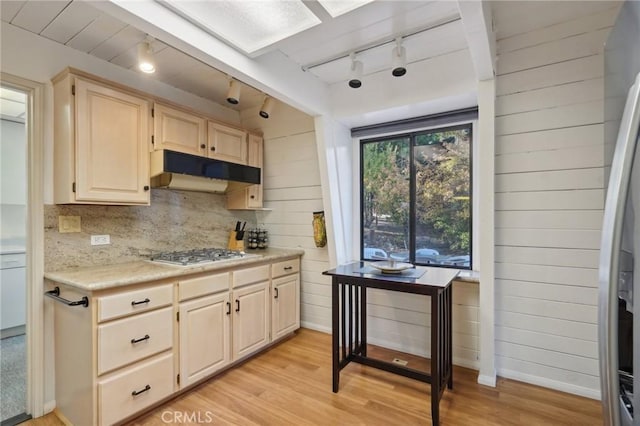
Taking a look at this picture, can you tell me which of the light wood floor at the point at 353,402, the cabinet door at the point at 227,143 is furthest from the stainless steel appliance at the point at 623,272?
the cabinet door at the point at 227,143

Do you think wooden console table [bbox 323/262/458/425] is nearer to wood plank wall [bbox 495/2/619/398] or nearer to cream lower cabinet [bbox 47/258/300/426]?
wood plank wall [bbox 495/2/619/398]

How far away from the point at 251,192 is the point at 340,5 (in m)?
1.99

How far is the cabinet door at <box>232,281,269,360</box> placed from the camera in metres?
2.47

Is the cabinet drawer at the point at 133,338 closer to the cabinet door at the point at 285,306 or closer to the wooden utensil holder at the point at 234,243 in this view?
the cabinet door at the point at 285,306

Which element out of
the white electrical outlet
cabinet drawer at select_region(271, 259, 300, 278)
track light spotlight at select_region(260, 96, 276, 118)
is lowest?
cabinet drawer at select_region(271, 259, 300, 278)

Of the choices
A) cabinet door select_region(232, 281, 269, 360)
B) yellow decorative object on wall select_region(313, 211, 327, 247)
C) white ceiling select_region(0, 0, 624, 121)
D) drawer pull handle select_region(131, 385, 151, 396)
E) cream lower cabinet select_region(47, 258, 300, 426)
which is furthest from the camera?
yellow decorative object on wall select_region(313, 211, 327, 247)

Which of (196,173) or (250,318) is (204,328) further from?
(196,173)

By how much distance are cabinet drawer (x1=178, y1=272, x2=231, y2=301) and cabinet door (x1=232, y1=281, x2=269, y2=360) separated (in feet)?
0.50

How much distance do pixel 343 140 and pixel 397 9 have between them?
1386mm

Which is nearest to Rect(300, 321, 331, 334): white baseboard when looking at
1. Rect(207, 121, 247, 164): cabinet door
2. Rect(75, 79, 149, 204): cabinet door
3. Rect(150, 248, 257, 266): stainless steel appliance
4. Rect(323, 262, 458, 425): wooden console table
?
Rect(323, 262, 458, 425): wooden console table

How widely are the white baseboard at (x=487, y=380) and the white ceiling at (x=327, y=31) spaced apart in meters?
2.15

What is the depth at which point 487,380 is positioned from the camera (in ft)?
7.20

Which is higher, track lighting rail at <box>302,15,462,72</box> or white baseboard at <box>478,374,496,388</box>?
track lighting rail at <box>302,15,462,72</box>

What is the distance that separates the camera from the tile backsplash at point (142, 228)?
2.07 meters
